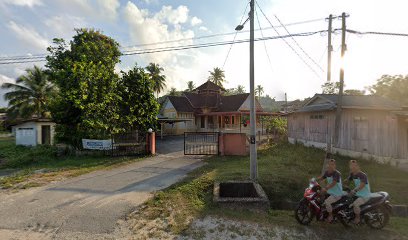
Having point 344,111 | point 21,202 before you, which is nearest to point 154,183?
point 21,202

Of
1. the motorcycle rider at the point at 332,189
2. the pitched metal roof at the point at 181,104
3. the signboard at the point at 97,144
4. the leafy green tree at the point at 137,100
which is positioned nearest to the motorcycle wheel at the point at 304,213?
the motorcycle rider at the point at 332,189

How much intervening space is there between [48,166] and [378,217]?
14272 mm

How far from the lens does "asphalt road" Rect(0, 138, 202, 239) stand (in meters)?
5.51

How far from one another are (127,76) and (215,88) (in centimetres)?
2128

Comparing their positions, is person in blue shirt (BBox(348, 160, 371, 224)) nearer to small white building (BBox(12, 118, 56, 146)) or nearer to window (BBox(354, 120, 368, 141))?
window (BBox(354, 120, 368, 141))

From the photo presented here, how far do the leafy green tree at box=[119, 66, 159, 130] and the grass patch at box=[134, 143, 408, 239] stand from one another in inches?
255

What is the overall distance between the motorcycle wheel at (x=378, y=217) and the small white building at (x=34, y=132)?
2390cm

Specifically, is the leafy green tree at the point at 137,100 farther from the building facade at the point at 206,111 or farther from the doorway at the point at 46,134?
the building facade at the point at 206,111

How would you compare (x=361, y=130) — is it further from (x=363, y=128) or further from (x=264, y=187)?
(x=264, y=187)

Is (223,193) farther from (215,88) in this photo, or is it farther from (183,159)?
(215,88)

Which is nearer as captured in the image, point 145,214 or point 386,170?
point 145,214

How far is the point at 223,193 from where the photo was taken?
7.97 m

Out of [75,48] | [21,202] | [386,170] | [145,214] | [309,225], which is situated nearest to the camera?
[309,225]

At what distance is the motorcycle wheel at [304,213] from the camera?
556 centimetres
